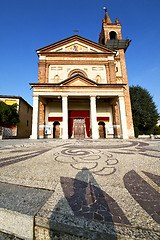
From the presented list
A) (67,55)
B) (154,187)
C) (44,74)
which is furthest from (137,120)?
(154,187)

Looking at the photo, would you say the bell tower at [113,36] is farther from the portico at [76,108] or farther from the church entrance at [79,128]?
the church entrance at [79,128]

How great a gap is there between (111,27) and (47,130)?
2187 cm

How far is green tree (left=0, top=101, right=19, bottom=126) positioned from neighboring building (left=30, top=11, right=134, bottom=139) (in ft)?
21.5

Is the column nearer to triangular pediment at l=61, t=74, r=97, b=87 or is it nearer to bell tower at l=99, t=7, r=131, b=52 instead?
triangular pediment at l=61, t=74, r=97, b=87

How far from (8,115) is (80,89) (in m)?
12.0

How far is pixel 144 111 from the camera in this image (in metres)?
20.2

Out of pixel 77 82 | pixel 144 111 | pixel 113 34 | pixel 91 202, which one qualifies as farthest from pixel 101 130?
pixel 113 34

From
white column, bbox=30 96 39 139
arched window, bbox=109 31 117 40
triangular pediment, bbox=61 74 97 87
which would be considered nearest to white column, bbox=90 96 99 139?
triangular pediment, bbox=61 74 97 87

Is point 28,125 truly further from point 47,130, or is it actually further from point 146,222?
point 146,222

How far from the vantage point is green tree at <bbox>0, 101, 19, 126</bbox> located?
15.4m

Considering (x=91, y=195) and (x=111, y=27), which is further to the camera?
(x=111, y=27)

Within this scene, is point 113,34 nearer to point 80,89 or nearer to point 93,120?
point 80,89

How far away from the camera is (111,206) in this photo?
0.97 m

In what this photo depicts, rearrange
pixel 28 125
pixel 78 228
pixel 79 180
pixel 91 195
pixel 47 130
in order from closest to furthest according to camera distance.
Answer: pixel 78 228 → pixel 91 195 → pixel 79 180 → pixel 47 130 → pixel 28 125
